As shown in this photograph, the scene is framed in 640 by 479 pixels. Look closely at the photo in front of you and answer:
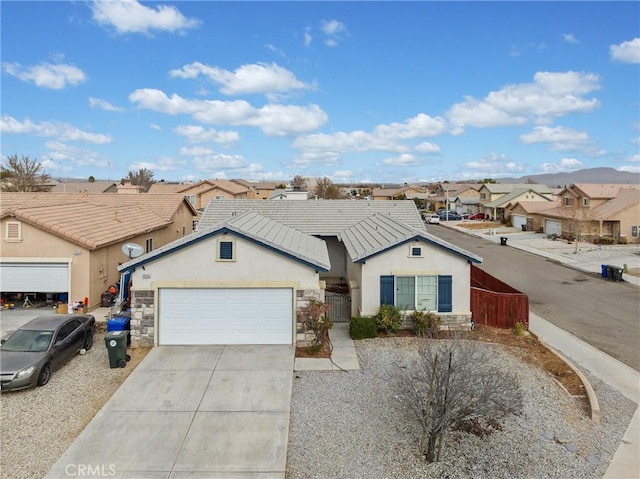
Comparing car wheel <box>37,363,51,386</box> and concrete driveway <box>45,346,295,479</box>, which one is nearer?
concrete driveway <box>45,346,295,479</box>

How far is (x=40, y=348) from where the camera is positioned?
12547mm

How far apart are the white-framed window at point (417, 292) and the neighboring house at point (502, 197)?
169ft

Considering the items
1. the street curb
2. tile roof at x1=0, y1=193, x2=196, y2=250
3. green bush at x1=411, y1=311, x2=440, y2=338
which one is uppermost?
tile roof at x1=0, y1=193, x2=196, y2=250

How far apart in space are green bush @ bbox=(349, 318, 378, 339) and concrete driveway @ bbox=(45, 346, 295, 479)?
2.71 metres

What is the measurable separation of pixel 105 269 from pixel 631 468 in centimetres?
1999

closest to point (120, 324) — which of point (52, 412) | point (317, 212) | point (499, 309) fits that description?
point (52, 412)

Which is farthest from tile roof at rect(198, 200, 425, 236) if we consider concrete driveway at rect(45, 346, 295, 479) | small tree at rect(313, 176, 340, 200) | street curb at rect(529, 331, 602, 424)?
small tree at rect(313, 176, 340, 200)

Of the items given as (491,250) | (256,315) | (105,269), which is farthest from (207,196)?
(256,315)

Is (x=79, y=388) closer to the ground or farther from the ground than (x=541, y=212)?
closer to the ground

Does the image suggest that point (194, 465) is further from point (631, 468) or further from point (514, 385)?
point (631, 468)

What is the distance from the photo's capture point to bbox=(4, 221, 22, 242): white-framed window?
1905 cm

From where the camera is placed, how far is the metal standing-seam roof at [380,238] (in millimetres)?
16094

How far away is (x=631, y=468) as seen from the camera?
28.3 feet

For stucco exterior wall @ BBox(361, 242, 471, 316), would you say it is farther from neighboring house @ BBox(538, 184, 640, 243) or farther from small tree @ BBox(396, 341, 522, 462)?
neighboring house @ BBox(538, 184, 640, 243)
